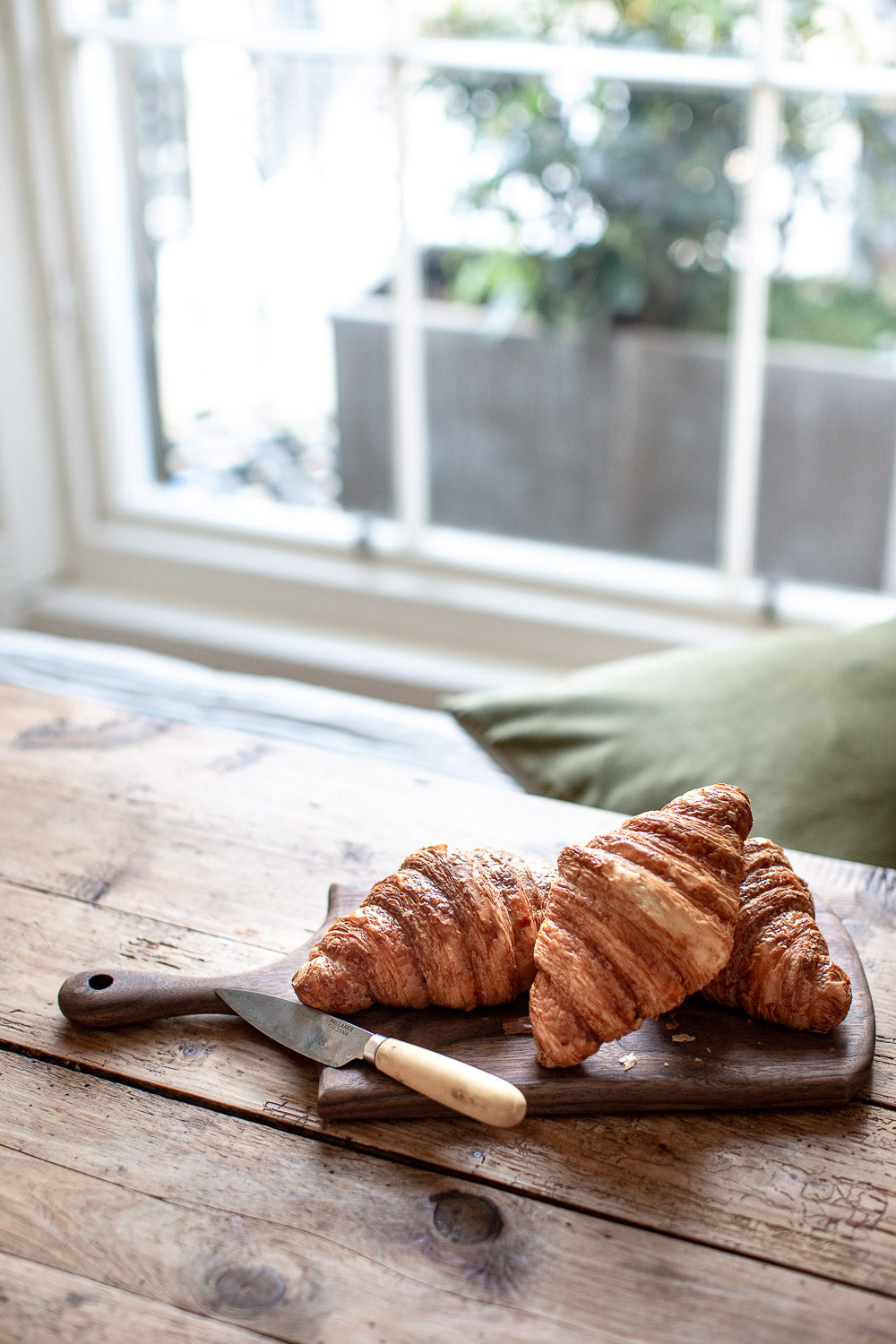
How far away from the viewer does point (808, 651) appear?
127 cm

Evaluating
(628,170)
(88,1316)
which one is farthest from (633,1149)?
(628,170)

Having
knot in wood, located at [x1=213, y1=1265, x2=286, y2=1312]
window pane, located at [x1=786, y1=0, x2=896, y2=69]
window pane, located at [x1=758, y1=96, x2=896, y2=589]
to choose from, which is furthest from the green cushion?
window pane, located at [x1=758, y1=96, x2=896, y2=589]

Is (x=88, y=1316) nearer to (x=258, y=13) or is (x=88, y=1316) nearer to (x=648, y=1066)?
(x=648, y=1066)

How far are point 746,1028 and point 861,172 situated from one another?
189 centimetres

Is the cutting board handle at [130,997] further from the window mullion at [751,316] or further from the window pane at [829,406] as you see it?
the window pane at [829,406]

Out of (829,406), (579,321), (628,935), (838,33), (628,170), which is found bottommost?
(829,406)

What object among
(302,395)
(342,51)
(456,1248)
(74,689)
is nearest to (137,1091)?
(456,1248)

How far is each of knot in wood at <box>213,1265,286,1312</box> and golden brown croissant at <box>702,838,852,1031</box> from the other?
11.9 inches

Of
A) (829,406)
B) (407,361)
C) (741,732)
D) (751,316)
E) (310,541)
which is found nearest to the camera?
(741,732)

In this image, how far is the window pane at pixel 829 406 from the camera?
2.13 m

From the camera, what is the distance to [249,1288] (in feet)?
2.04

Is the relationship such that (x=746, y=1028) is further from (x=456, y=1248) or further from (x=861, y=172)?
(x=861, y=172)

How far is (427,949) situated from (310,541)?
4.74 ft

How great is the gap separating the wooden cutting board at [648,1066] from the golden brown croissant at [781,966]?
12mm
